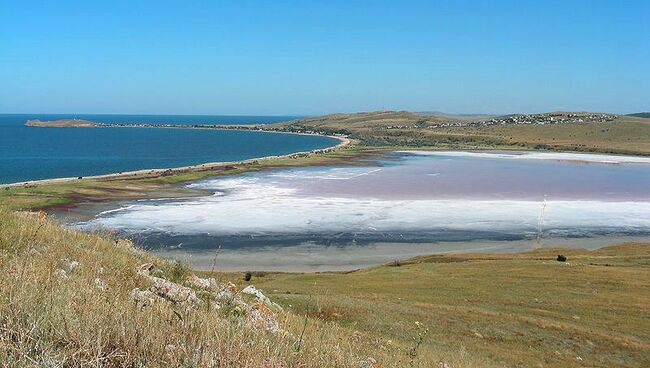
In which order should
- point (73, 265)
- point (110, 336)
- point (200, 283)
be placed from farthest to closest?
point (200, 283) → point (73, 265) → point (110, 336)

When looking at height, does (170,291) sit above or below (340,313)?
above

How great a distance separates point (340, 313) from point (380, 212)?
4069cm

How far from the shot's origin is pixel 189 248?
43.8 metres

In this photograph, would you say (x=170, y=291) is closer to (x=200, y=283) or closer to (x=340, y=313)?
(x=200, y=283)

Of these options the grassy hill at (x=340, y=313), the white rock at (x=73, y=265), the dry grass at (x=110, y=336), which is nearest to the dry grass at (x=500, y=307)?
the grassy hill at (x=340, y=313)

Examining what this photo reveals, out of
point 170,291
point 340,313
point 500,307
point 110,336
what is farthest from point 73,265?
point 500,307

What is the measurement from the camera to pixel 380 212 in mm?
60094

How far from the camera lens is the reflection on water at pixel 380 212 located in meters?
47.6

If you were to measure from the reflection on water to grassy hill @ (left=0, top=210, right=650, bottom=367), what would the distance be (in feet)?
28.8

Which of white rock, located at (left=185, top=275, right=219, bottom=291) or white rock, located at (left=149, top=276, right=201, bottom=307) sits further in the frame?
white rock, located at (left=185, top=275, right=219, bottom=291)

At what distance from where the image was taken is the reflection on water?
47562 millimetres

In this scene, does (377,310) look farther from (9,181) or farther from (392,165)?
(392,165)

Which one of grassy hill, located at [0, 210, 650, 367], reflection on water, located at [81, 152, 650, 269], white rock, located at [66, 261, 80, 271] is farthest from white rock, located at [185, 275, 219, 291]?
reflection on water, located at [81, 152, 650, 269]

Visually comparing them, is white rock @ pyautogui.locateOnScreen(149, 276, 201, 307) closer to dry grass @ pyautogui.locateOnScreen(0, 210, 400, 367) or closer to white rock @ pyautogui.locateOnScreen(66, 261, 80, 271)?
white rock @ pyautogui.locateOnScreen(66, 261, 80, 271)
